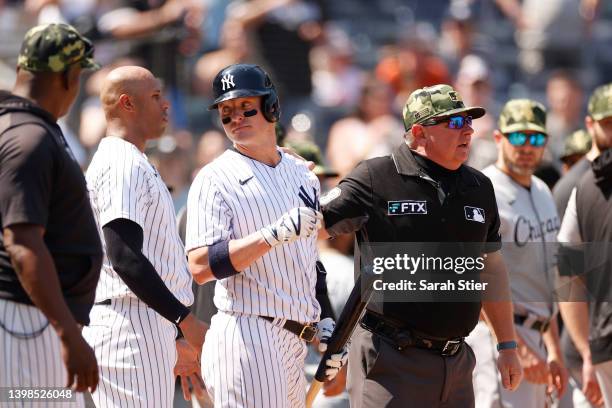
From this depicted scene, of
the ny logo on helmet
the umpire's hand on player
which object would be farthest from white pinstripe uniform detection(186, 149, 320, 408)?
the ny logo on helmet

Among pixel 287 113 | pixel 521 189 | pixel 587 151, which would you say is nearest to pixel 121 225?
pixel 521 189

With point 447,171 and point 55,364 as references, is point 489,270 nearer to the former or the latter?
point 447,171

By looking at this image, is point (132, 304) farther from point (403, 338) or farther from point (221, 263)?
point (403, 338)

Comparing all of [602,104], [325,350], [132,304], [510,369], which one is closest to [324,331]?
[325,350]

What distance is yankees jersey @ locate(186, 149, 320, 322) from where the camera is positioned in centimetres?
531

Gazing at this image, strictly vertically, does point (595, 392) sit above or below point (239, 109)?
below

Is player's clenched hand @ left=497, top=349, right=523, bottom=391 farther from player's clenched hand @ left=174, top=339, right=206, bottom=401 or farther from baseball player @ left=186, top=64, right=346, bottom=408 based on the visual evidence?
player's clenched hand @ left=174, top=339, right=206, bottom=401

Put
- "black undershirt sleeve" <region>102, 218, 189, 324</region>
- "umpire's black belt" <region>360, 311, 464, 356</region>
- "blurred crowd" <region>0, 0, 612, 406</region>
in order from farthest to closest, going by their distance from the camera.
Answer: "blurred crowd" <region>0, 0, 612, 406</region>
"umpire's black belt" <region>360, 311, 464, 356</region>
"black undershirt sleeve" <region>102, 218, 189, 324</region>

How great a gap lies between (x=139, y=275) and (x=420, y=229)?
4.73 ft

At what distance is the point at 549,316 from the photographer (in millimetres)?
7465

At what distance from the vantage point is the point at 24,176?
418 cm

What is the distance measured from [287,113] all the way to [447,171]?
763 cm

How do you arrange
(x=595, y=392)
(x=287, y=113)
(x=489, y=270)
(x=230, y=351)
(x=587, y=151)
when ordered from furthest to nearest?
(x=287, y=113), (x=587, y=151), (x=595, y=392), (x=489, y=270), (x=230, y=351)

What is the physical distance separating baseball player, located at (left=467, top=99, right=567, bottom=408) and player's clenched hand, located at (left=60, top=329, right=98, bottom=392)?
3.67 metres
